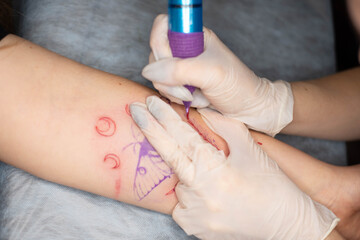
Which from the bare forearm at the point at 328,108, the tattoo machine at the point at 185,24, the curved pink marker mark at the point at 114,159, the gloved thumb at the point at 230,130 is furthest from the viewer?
the bare forearm at the point at 328,108

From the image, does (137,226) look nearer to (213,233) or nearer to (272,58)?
(213,233)

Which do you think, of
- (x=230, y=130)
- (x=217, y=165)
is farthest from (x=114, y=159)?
(x=230, y=130)

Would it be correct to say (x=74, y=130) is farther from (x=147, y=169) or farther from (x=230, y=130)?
(x=230, y=130)

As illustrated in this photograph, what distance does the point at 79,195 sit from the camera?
1.19 m

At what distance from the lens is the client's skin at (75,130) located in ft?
3.43

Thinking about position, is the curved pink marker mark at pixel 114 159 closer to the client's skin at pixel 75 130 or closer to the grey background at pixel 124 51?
the client's skin at pixel 75 130

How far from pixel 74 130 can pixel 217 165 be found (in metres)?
0.49

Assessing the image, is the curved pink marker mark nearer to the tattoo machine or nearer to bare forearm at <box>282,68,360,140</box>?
the tattoo machine

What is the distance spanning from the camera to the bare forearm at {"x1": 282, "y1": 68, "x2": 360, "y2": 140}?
1.47 metres

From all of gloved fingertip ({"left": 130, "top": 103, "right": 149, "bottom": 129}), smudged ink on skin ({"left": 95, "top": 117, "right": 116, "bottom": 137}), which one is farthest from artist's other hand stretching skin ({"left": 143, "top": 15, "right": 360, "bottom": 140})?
smudged ink on skin ({"left": 95, "top": 117, "right": 116, "bottom": 137})

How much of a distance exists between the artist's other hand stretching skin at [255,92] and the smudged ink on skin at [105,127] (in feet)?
0.67

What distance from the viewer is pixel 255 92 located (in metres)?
1.28

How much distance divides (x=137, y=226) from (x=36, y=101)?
57cm

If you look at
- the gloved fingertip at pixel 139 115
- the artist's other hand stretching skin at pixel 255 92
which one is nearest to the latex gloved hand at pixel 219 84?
the artist's other hand stretching skin at pixel 255 92
